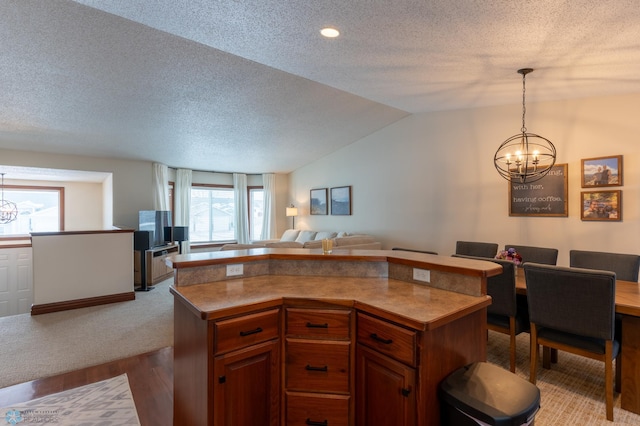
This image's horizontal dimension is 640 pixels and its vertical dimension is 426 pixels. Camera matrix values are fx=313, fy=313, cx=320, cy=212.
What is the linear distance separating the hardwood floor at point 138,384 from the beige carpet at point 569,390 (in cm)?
261

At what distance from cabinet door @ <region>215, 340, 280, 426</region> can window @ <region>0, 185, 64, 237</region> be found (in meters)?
7.79

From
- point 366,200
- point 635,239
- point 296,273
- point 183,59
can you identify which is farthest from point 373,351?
point 366,200

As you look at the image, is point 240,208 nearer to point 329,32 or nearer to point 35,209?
point 35,209

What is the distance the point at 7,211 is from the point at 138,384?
6742mm

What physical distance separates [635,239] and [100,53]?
613cm

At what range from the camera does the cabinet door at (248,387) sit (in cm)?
150

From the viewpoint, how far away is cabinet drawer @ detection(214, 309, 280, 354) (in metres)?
1.50

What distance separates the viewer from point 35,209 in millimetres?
A: 6996

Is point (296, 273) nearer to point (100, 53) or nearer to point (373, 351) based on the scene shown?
point (373, 351)

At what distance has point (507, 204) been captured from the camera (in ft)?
15.0

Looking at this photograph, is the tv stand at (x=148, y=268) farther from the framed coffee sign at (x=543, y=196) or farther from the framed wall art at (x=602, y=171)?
the framed wall art at (x=602, y=171)

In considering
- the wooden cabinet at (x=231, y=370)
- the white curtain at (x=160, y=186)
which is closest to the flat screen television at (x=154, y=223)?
the white curtain at (x=160, y=186)

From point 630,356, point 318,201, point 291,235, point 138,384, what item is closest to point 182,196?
point 291,235

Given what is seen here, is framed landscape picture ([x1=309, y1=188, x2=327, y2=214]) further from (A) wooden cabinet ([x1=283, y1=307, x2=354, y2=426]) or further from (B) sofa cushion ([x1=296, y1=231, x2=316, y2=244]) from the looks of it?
(A) wooden cabinet ([x1=283, y1=307, x2=354, y2=426])
